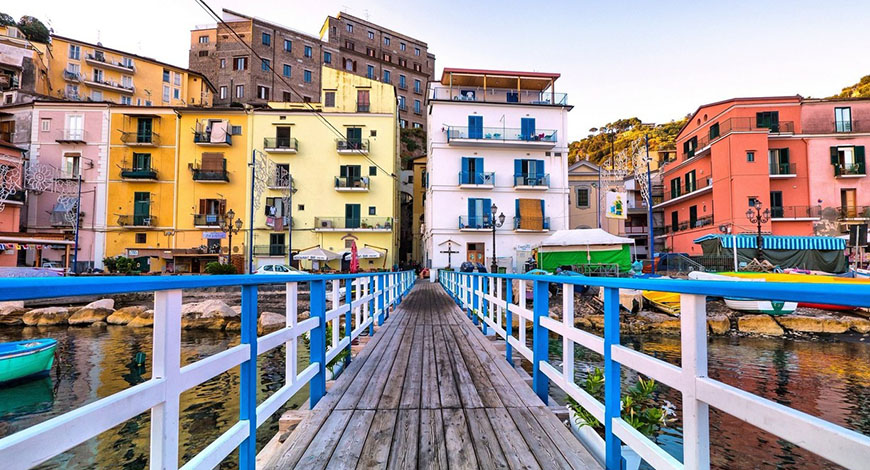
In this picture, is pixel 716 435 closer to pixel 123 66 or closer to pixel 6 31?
pixel 123 66

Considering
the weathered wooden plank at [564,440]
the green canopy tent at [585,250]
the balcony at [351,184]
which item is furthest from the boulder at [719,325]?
the balcony at [351,184]

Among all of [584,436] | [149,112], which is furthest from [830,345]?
[149,112]

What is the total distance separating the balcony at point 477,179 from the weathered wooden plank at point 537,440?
25.2m

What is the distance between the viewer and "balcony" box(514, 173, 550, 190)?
28.5 m

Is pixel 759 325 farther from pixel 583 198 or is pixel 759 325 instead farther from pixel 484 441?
pixel 583 198

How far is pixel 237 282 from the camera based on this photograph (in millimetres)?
2156

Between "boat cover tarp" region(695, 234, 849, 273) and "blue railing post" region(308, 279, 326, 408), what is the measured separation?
26551mm

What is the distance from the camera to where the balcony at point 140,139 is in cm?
2998

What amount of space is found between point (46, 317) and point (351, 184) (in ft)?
60.0

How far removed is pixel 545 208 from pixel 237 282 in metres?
28.1

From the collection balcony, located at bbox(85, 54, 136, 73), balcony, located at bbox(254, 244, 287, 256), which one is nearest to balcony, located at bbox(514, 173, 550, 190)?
balcony, located at bbox(254, 244, 287, 256)

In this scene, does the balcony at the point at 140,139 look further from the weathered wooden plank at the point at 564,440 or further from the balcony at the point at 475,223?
the weathered wooden plank at the point at 564,440

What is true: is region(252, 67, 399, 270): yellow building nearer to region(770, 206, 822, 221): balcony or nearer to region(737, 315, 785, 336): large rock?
region(737, 315, 785, 336): large rock

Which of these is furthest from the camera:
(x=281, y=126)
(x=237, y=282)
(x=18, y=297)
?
(x=281, y=126)
